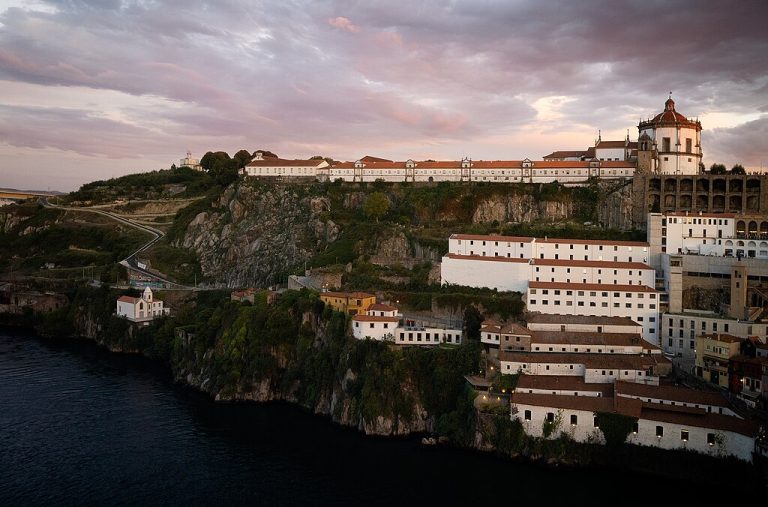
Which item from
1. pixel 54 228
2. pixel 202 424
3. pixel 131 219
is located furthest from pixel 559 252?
pixel 54 228

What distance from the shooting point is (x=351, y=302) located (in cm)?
4716

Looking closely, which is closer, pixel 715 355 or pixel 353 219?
pixel 715 355

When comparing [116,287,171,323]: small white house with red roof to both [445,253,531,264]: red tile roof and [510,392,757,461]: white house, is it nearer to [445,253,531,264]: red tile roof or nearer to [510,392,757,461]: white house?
[445,253,531,264]: red tile roof

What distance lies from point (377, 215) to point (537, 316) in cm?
2691

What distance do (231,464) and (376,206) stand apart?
3736cm

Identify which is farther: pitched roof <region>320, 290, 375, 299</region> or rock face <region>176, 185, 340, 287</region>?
rock face <region>176, 185, 340, 287</region>

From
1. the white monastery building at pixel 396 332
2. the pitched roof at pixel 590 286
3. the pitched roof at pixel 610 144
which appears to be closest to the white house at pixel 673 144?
the pitched roof at pixel 610 144

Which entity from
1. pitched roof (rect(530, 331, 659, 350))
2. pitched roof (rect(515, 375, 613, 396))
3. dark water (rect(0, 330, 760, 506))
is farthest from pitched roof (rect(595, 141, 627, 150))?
dark water (rect(0, 330, 760, 506))

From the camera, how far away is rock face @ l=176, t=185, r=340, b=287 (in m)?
67.2

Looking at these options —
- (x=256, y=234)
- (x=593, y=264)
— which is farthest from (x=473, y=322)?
(x=256, y=234)

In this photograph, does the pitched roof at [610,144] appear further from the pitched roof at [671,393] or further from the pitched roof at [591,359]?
the pitched roof at [671,393]

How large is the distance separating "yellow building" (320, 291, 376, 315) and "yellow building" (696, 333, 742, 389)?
22.5 metres

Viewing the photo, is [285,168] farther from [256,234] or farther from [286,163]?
[256,234]

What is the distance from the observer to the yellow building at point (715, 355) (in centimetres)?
3644
